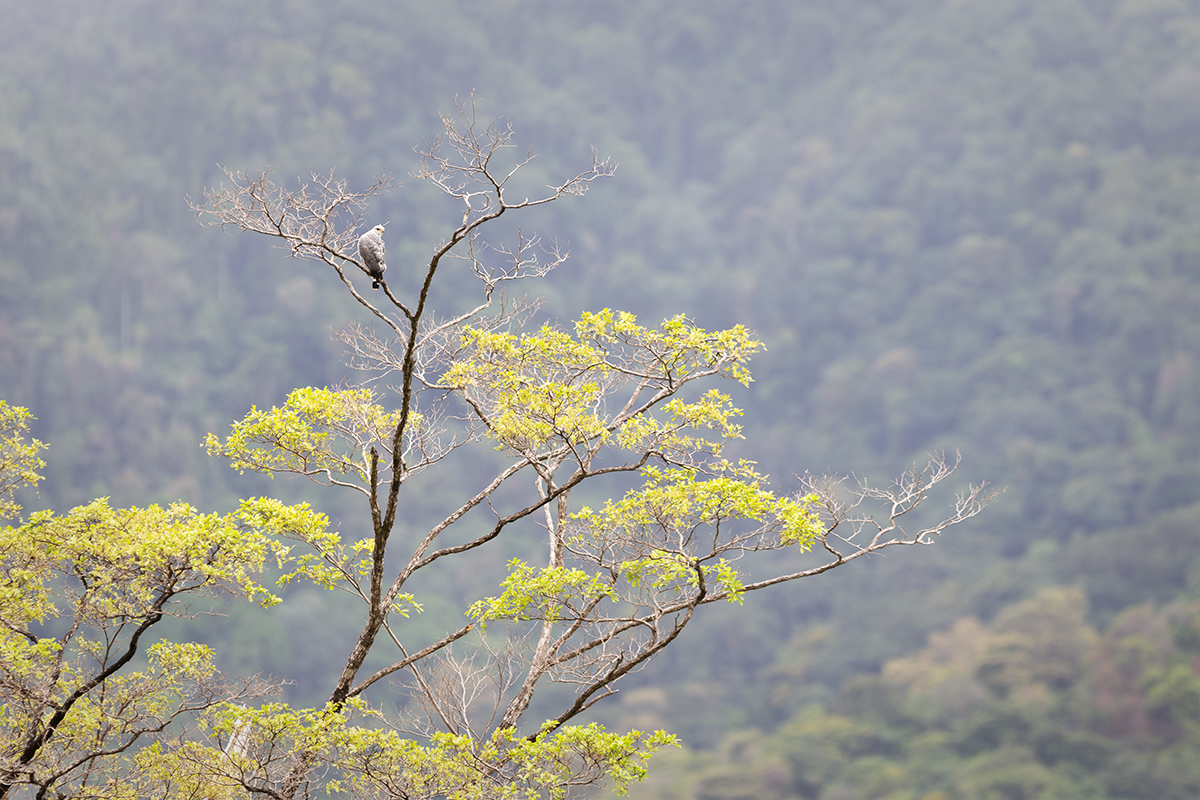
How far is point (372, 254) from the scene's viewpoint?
313 inches

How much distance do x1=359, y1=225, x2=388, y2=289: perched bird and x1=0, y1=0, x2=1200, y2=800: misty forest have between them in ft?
0.35

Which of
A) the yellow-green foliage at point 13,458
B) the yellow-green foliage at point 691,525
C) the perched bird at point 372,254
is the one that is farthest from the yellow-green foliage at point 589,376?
the yellow-green foliage at point 13,458

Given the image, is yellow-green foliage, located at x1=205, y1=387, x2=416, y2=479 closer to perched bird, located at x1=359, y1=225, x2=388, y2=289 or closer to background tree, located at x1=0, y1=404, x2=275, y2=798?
background tree, located at x1=0, y1=404, x2=275, y2=798

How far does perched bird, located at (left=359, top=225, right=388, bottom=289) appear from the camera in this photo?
7.89 m

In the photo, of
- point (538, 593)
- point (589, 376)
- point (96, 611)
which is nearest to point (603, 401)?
point (589, 376)

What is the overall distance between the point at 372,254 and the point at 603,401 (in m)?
2.75

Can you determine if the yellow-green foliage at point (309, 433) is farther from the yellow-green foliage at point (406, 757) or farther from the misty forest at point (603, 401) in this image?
the yellow-green foliage at point (406, 757)

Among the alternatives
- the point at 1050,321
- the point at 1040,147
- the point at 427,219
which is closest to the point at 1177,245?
the point at 1050,321

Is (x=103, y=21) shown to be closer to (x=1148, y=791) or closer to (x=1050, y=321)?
(x=1050, y=321)

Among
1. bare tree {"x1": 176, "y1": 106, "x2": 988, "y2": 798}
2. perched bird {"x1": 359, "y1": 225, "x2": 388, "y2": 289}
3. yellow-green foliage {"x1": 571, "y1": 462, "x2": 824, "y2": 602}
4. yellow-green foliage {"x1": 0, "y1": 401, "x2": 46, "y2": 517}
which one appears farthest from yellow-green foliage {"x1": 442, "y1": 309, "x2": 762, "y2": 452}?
yellow-green foliage {"x1": 0, "y1": 401, "x2": 46, "y2": 517}

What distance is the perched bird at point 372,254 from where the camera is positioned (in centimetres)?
789

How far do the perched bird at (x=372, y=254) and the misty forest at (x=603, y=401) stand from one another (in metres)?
A: 0.11

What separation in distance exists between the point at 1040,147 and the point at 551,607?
103 m

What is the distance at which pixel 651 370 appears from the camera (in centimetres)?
952
